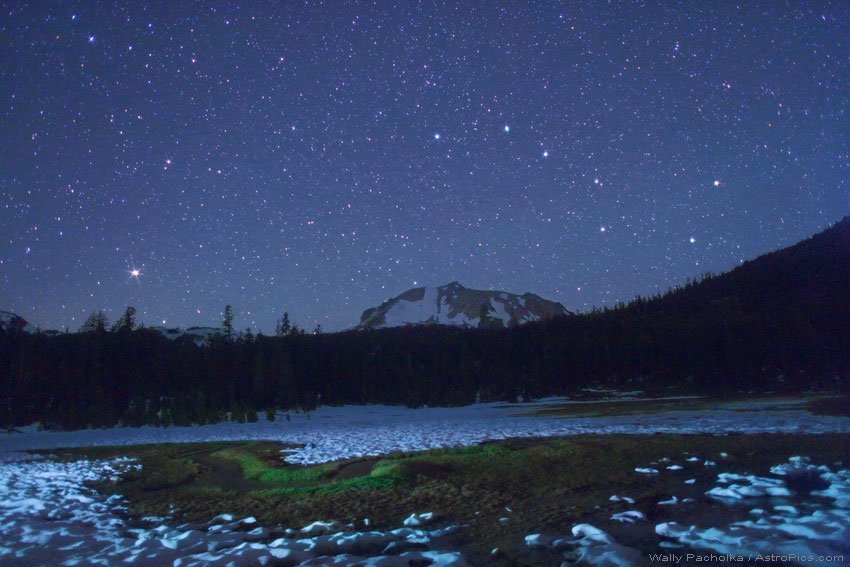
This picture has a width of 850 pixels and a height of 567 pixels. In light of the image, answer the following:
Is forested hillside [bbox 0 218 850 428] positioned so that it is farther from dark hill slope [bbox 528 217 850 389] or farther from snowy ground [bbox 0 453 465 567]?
snowy ground [bbox 0 453 465 567]

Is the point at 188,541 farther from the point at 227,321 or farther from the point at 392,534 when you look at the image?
the point at 227,321

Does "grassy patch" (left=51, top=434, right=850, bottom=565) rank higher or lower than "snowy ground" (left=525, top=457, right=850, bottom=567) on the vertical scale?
lower

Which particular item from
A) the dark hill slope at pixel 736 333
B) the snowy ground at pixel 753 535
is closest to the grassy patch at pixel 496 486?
the snowy ground at pixel 753 535

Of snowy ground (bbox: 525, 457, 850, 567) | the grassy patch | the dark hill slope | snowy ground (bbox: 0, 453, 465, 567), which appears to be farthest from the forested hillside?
snowy ground (bbox: 525, 457, 850, 567)

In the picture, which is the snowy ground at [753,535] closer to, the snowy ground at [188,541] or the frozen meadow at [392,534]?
the frozen meadow at [392,534]

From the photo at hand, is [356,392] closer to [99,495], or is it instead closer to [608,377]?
[608,377]

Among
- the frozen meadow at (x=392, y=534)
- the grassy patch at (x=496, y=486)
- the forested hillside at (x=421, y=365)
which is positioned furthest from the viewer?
the forested hillside at (x=421, y=365)

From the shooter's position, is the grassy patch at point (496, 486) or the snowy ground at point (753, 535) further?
the grassy patch at point (496, 486)

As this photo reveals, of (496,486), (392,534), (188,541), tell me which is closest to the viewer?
(392,534)

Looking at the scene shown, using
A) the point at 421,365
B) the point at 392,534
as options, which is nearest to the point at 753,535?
the point at 392,534

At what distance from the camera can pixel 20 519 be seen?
948cm

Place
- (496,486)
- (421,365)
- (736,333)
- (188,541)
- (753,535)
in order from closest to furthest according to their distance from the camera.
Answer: (753,535) < (188,541) < (496,486) < (736,333) < (421,365)

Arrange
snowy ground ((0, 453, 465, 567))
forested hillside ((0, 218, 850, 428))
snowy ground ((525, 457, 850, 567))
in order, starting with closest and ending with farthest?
snowy ground ((525, 457, 850, 567))
snowy ground ((0, 453, 465, 567))
forested hillside ((0, 218, 850, 428))

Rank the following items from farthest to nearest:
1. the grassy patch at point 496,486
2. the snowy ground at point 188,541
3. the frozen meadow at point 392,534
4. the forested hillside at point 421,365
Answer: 1. the forested hillside at point 421,365
2. the grassy patch at point 496,486
3. the snowy ground at point 188,541
4. the frozen meadow at point 392,534
